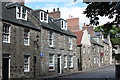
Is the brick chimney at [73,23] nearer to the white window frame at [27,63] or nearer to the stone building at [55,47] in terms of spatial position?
the stone building at [55,47]

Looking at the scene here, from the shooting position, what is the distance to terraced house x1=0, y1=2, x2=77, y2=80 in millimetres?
21422

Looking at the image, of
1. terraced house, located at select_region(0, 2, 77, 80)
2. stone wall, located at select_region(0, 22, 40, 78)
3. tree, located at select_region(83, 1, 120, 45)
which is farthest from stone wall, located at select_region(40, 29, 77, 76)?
tree, located at select_region(83, 1, 120, 45)

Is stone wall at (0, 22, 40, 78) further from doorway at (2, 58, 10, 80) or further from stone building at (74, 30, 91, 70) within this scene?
stone building at (74, 30, 91, 70)

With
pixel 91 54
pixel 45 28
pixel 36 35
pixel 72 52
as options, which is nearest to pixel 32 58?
pixel 36 35

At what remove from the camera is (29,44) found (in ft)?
81.3

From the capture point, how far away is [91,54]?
4822 centimetres

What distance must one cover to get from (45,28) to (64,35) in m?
6.07

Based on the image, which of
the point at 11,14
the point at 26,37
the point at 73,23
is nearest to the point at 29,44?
the point at 26,37

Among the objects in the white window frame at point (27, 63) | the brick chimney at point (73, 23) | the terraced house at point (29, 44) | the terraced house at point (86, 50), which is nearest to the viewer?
the terraced house at point (29, 44)

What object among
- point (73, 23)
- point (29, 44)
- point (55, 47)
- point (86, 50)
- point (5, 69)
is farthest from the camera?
point (73, 23)

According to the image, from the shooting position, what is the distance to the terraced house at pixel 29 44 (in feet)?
70.3

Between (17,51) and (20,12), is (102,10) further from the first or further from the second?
(20,12)

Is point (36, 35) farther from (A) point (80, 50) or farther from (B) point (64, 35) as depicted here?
(A) point (80, 50)

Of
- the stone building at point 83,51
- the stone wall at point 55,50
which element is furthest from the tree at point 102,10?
the stone building at point 83,51
